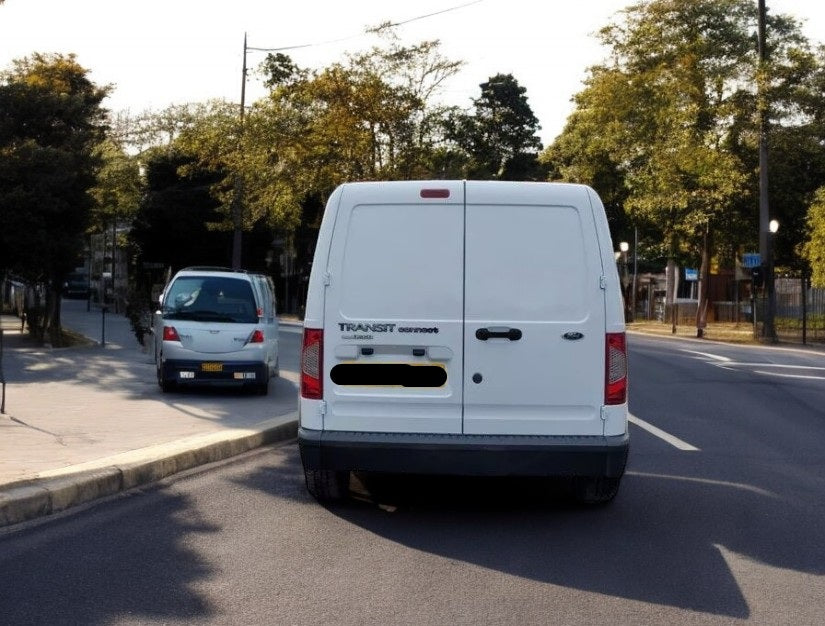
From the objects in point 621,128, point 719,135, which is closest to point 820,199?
point 719,135

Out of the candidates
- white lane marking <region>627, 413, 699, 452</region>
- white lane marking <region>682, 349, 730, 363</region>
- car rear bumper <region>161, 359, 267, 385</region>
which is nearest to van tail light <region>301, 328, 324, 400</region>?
white lane marking <region>627, 413, 699, 452</region>

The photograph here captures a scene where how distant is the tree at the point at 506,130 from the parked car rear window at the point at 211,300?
54.7m

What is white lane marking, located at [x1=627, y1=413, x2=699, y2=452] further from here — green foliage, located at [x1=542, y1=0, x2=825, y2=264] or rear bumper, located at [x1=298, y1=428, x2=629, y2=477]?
green foliage, located at [x1=542, y1=0, x2=825, y2=264]

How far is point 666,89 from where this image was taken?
4531 cm

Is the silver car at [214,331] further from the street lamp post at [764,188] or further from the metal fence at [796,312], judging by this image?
the metal fence at [796,312]

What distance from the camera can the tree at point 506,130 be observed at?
72875mm

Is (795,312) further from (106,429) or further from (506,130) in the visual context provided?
(506,130)

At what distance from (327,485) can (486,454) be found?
4.41ft

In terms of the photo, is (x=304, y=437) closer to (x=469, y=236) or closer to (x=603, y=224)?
(x=469, y=236)

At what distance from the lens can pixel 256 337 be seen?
17125 mm

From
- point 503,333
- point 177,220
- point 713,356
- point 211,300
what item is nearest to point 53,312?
point 211,300

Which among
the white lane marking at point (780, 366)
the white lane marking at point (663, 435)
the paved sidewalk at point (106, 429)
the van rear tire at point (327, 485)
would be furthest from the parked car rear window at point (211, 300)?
the white lane marking at point (780, 366)

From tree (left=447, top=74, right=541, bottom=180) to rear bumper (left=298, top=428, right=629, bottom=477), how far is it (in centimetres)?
6409

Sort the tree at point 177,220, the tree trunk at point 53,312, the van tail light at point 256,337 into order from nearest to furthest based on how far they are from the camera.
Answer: the van tail light at point 256,337 < the tree trunk at point 53,312 < the tree at point 177,220
